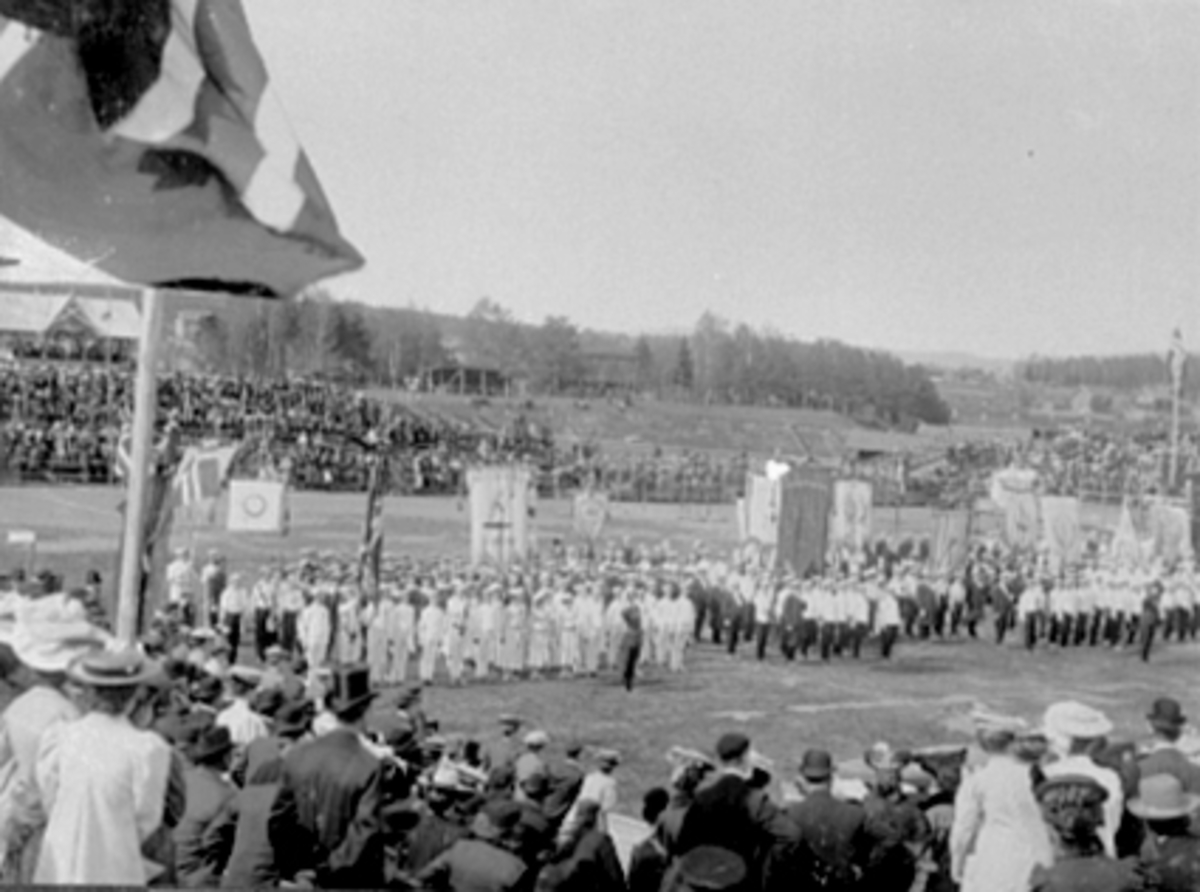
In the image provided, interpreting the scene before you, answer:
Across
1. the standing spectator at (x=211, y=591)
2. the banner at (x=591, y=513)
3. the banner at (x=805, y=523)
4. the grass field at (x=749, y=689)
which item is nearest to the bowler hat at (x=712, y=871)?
the grass field at (x=749, y=689)

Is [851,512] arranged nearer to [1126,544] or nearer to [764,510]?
[764,510]

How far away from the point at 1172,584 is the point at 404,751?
820 inches

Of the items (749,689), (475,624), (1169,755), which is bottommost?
(749,689)

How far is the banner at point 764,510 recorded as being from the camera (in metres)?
23.6

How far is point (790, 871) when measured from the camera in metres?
5.89

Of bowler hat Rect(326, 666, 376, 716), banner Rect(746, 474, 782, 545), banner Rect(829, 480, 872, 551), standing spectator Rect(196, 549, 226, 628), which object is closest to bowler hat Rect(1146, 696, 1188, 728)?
bowler hat Rect(326, 666, 376, 716)

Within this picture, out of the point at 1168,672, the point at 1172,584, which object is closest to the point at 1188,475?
the point at 1172,584

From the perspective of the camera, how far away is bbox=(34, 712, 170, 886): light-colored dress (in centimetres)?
411

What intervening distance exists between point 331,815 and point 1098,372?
2140 inches

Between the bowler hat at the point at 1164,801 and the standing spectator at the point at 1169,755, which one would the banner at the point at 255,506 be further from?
the bowler hat at the point at 1164,801

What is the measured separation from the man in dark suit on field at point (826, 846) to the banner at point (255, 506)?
11950 mm

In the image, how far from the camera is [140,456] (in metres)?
7.05

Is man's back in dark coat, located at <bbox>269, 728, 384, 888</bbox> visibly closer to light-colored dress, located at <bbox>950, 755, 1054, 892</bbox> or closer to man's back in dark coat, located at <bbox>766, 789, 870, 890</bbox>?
man's back in dark coat, located at <bbox>766, 789, 870, 890</bbox>

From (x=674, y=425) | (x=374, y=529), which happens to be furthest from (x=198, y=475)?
(x=674, y=425)
